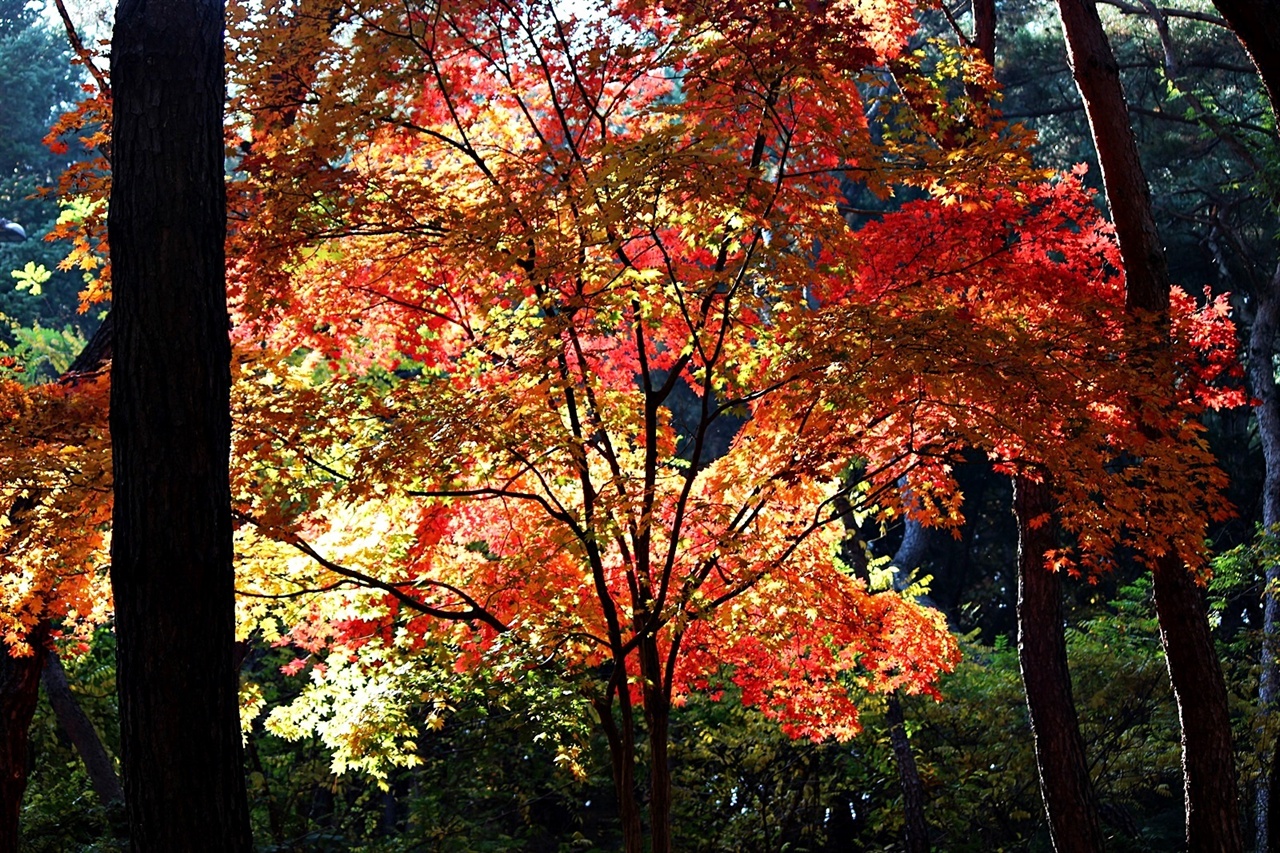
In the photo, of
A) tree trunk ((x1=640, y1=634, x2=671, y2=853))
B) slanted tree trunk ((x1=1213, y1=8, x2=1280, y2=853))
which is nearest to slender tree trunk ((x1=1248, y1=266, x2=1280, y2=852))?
slanted tree trunk ((x1=1213, y1=8, x2=1280, y2=853))

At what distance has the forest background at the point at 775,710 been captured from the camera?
20.6 ft

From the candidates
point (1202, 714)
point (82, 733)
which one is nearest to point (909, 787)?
point (1202, 714)

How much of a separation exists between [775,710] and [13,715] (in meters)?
5.94

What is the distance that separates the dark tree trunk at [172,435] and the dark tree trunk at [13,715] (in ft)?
12.9

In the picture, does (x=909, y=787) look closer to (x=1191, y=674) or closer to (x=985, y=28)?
(x=1191, y=674)

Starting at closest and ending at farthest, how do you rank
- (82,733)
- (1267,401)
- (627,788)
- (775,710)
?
(627,788) < (775,710) < (82,733) < (1267,401)

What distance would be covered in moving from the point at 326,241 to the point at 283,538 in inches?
63.5

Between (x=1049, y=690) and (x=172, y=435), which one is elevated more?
(x=172, y=435)

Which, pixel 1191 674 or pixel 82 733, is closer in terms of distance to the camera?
pixel 1191 674

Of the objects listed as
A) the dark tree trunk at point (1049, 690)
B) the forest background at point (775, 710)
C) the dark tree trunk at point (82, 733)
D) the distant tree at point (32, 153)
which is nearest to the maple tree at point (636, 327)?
the forest background at point (775, 710)

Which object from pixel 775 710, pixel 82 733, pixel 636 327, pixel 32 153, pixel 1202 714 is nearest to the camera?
pixel 636 327

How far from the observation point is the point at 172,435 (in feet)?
11.8

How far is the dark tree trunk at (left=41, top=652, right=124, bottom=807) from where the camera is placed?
9.92 m

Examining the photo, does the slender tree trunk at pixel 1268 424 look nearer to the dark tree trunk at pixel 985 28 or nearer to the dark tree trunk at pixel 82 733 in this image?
the dark tree trunk at pixel 985 28
